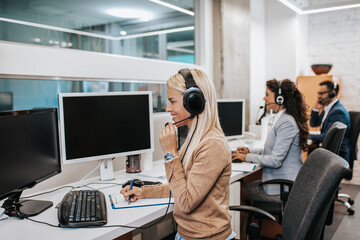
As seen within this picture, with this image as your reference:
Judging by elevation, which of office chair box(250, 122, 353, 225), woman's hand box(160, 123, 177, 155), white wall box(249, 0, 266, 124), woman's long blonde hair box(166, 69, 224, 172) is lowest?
office chair box(250, 122, 353, 225)

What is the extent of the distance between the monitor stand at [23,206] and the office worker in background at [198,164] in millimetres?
606

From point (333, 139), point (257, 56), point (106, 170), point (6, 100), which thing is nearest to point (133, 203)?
point (106, 170)

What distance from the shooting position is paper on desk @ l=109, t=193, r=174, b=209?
151 centimetres

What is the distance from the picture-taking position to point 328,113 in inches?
142

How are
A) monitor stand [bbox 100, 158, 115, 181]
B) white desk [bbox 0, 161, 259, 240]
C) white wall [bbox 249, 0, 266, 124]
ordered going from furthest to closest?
white wall [bbox 249, 0, 266, 124] → monitor stand [bbox 100, 158, 115, 181] → white desk [bbox 0, 161, 259, 240]

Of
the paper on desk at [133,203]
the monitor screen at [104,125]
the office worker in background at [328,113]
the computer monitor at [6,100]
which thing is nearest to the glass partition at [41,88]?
the computer monitor at [6,100]

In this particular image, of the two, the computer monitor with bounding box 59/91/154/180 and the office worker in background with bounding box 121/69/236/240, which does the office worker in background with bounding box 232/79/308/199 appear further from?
the office worker in background with bounding box 121/69/236/240

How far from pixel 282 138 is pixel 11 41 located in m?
1.82

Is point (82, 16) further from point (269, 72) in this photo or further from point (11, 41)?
point (269, 72)

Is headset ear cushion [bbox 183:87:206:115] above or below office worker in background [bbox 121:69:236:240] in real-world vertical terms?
above

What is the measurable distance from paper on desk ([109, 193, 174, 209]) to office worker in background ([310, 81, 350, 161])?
96.6 inches

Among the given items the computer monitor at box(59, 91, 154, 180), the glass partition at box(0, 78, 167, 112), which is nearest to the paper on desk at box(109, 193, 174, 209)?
the computer monitor at box(59, 91, 154, 180)

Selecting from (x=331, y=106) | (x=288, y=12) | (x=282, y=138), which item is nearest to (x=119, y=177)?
(x=282, y=138)

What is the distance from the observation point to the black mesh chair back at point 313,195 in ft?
3.22
